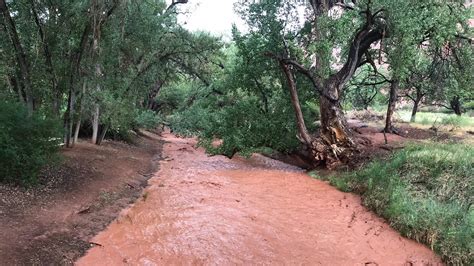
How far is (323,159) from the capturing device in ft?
45.1

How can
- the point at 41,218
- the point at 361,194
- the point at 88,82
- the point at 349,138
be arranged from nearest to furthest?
the point at 41,218 < the point at 361,194 < the point at 88,82 < the point at 349,138

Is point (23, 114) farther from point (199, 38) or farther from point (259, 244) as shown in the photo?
point (199, 38)

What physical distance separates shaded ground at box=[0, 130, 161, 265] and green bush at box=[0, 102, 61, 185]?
0.32 m

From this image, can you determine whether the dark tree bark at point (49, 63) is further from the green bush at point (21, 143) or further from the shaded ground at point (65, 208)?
the green bush at point (21, 143)

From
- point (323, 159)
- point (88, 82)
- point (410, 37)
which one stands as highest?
point (410, 37)

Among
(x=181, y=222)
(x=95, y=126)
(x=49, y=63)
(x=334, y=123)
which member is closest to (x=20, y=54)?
(x=49, y=63)

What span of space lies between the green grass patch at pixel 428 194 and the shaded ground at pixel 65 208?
5.85 m

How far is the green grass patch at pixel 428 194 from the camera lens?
268 inches

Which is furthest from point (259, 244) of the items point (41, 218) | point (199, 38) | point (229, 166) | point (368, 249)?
point (199, 38)

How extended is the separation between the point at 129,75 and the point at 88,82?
3.04 meters

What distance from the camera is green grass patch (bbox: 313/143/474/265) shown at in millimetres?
6797

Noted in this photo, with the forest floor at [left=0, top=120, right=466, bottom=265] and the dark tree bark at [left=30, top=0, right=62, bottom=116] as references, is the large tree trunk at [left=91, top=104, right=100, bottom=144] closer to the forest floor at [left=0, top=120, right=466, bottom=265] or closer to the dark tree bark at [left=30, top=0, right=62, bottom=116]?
the forest floor at [left=0, top=120, right=466, bottom=265]

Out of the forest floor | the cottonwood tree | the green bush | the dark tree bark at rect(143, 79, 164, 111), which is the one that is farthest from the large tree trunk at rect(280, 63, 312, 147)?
the dark tree bark at rect(143, 79, 164, 111)

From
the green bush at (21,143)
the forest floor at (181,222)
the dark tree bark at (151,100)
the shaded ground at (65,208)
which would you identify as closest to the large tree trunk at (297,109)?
the forest floor at (181,222)
